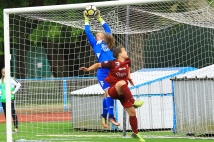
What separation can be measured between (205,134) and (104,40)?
412 cm

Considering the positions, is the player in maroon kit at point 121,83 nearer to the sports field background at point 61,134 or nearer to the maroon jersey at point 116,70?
the maroon jersey at point 116,70

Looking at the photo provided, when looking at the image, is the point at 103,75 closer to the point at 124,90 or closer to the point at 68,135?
the point at 124,90

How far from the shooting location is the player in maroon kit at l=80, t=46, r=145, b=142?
1320cm

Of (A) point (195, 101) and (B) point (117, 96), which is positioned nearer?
(B) point (117, 96)

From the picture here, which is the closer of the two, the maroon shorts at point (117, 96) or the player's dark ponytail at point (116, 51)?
the maroon shorts at point (117, 96)

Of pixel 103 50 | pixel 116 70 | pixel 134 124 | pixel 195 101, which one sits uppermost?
pixel 103 50

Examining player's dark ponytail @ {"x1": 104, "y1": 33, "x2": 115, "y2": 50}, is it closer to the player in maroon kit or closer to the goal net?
the player in maroon kit

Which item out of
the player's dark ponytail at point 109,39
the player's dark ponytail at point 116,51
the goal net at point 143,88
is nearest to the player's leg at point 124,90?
A: the player's dark ponytail at point 116,51

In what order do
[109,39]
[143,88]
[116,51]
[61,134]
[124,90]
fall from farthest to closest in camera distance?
[143,88]
[61,134]
[109,39]
[116,51]
[124,90]

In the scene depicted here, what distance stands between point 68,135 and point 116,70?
495 centimetres

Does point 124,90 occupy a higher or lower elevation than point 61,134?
higher

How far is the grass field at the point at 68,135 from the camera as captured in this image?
16016 millimetres

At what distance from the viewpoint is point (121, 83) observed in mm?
13164

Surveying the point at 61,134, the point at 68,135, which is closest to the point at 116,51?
the point at 68,135
